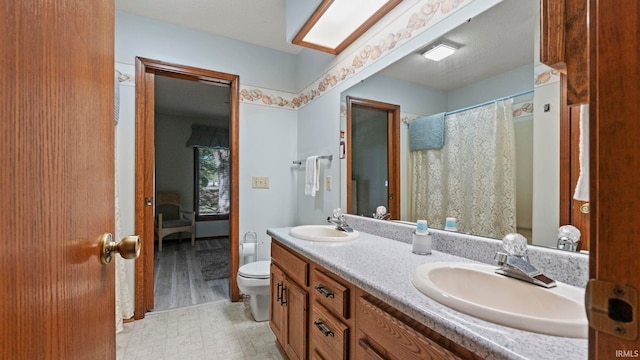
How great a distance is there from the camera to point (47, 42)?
40cm

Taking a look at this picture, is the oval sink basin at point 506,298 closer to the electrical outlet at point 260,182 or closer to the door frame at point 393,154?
the door frame at point 393,154

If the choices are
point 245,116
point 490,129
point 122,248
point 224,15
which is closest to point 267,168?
point 245,116

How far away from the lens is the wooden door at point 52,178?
0.32m

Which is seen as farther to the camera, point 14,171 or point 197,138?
point 197,138

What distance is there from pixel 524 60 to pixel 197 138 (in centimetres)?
517

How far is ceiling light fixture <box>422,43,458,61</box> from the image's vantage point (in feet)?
4.22

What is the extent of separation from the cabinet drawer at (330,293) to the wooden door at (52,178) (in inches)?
27.4

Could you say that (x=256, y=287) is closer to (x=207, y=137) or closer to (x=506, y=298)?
(x=506, y=298)

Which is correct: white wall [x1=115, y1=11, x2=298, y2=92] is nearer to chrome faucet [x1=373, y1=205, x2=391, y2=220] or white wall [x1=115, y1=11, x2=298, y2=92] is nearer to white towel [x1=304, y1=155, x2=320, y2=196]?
white towel [x1=304, y1=155, x2=320, y2=196]

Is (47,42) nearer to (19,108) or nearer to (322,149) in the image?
(19,108)

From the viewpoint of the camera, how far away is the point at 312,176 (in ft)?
7.79

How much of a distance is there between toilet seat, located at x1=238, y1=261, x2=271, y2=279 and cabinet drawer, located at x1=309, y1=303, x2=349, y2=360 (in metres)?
0.89

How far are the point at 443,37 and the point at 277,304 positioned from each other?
1756mm

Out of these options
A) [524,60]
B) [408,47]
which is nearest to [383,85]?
[408,47]
